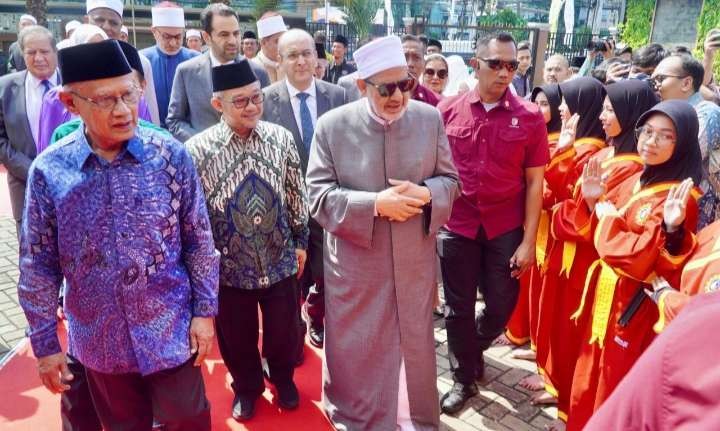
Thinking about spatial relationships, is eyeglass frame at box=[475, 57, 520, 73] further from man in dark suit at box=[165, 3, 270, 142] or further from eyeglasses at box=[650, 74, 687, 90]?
man in dark suit at box=[165, 3, 270, 142]

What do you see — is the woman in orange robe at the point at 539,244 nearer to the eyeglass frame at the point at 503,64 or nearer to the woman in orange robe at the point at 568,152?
the woman in orange robe at the point at 568,152

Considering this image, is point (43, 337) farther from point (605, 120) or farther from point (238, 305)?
point (605, 120)

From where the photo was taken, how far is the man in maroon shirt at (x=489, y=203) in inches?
122

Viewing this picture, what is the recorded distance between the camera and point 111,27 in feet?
13.9

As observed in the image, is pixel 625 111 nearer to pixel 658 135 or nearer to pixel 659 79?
pixel 658 135

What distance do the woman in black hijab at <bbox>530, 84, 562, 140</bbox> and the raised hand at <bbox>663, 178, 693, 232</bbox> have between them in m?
1.59

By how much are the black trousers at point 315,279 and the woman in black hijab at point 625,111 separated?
1.90 metres

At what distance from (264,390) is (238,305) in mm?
650

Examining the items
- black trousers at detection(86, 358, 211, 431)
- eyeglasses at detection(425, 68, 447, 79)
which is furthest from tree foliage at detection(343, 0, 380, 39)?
black trousers at detection(86, 358, 211, 431)

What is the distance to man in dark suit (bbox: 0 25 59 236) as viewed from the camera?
13.0 ft

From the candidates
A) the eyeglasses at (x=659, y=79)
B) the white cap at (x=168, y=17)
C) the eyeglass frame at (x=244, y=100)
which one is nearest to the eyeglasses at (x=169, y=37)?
the white cap at (x=168, y=17)

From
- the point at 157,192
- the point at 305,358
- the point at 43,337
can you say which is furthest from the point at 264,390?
the point at 157,192

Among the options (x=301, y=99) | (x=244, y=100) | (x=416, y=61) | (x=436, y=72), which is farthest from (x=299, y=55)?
(x=436, y=72)

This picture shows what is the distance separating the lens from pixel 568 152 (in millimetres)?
3504
